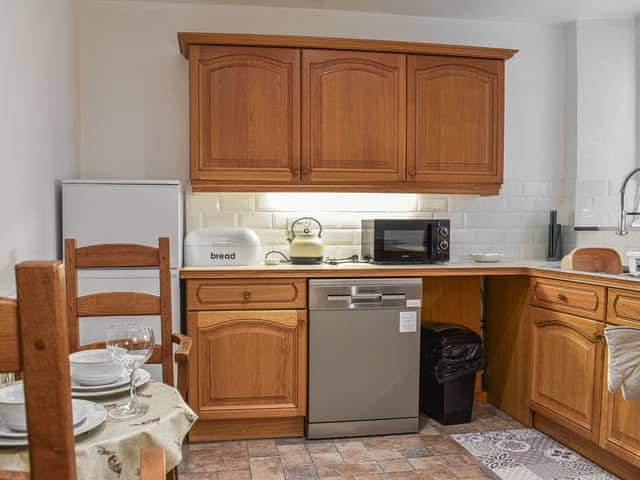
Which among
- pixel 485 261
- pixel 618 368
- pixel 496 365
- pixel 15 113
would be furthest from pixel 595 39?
pixel 15 113

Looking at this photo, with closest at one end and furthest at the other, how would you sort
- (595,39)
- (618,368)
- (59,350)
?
1. (59,350)
2. (618,368)
3. (595,39)

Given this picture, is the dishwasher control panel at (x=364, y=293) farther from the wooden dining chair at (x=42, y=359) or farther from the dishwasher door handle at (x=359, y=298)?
the wooden dining chair at (x=42, y=359)

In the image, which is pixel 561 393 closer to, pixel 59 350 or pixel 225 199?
pixel 225 199

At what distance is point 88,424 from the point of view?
1094 millimetres

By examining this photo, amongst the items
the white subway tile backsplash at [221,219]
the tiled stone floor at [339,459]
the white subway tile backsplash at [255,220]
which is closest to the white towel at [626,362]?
the tiled stone floor at [339,459]

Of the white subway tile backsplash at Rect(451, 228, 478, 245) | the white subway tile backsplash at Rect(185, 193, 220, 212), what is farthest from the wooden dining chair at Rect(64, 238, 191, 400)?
the white subway tile backsplash at Rect(451, 228, 478, 245)

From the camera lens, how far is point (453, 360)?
3.32 m

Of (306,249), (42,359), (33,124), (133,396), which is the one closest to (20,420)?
(133,396)

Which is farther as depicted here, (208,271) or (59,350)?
(208,271)

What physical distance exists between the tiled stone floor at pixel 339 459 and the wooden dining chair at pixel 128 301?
89cm

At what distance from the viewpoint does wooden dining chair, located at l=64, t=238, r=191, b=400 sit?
202 centimetres

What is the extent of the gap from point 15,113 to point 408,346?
7.09 feet

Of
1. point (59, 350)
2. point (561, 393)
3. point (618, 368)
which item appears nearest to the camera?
point (59, 350)

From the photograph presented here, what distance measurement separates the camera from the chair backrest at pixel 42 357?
24.4 inches
